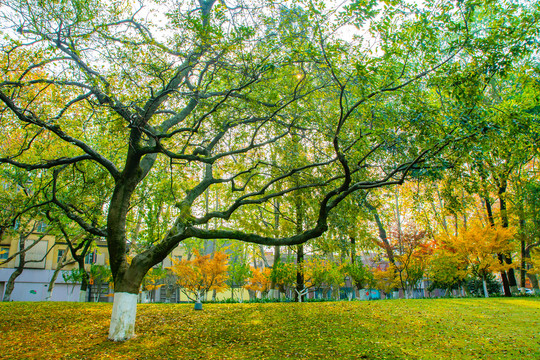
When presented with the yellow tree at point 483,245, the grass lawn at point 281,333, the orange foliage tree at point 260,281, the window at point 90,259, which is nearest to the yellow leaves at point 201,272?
the grass lawn at point 281,333

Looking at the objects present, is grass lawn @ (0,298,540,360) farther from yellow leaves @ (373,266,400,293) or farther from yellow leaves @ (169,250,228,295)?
yellow leaves @ (373,266,400,293)

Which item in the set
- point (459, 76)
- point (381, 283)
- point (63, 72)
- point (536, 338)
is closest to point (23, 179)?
point (63, 72)

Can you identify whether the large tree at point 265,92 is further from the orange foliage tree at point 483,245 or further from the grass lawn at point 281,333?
the orange foliage tree at point 483,245

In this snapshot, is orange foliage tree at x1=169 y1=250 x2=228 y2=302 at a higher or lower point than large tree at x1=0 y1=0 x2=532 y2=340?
lower

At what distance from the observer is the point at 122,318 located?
7.52 meters

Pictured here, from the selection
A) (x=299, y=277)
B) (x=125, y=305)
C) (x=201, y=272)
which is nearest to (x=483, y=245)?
(x=299, y=277)

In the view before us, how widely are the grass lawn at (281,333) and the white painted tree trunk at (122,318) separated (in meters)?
0.20

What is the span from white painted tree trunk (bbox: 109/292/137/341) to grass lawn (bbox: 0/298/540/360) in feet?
0.66

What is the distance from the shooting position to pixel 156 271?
781 inches

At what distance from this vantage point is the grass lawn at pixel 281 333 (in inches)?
263

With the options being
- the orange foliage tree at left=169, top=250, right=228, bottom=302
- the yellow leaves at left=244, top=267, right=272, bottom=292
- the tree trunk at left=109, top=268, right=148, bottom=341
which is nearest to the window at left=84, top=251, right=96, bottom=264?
the yellow leaves at left=244, top=267, right=272, bottom=292

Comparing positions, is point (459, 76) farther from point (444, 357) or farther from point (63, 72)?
point (63, 72)

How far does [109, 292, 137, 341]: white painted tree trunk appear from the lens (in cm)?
747

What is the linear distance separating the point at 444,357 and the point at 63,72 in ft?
34.1
